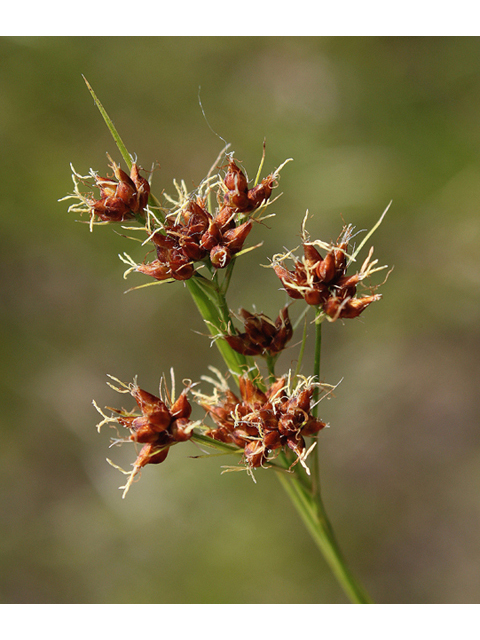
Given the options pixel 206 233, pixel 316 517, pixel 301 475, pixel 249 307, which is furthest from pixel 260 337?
pixel 249 307

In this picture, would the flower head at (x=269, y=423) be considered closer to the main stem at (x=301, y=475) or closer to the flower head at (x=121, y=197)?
the main stem at (x=301, y=475)

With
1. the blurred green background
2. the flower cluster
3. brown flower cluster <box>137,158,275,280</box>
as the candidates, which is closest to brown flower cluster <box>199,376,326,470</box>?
brown flower cluster <box>137,158,275,280</box>

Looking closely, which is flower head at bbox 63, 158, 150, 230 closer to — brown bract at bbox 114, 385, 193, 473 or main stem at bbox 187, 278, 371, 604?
main stem at bbox 187, 278, 371, 604

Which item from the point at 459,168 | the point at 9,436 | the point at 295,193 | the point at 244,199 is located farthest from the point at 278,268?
the point at 9,436

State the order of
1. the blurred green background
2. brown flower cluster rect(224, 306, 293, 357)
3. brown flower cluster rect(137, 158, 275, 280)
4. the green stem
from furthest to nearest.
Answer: the blurred green background < the green stem < brown flower cluster rect(224, 306, 293, 357) < brown flower cluster rect(137, 158, 275, 280)

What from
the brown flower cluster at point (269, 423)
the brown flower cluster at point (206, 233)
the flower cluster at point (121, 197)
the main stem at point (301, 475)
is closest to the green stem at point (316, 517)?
the main stem at point (301, 475)

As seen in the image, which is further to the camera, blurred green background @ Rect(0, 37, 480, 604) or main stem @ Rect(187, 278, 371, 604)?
blurred green background @ Rect(0, 37, 480, 604)
